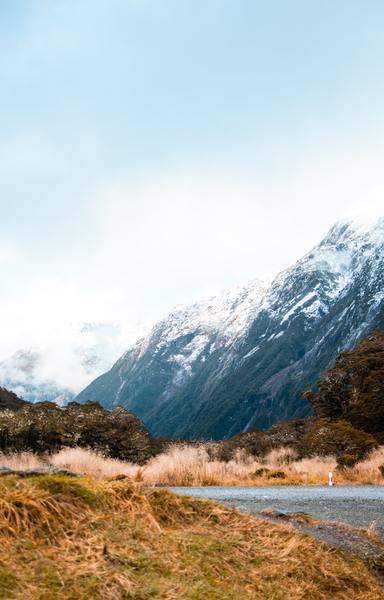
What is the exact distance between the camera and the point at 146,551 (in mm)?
5656

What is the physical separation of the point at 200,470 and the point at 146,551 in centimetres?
1991

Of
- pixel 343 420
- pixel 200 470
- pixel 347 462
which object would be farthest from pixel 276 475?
pixel 343 420

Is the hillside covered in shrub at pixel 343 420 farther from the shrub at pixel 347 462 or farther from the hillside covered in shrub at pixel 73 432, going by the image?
the hillside covered in shrub at pixel 73 432

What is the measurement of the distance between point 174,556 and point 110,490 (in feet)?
3.96

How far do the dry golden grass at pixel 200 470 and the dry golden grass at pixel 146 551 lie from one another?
11.6m

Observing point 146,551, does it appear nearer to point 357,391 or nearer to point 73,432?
point 73,432

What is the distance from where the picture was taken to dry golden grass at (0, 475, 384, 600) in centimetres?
481

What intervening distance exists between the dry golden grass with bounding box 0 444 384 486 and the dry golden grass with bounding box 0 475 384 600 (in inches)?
456

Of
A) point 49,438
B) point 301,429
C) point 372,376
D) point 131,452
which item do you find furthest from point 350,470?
point 372,376

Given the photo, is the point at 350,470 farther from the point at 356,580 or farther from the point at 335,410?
the point at 335,410

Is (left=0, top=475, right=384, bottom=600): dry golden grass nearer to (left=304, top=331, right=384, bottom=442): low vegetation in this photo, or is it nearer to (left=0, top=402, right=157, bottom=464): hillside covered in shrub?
(left=0, top=402, right=157, bottom=464): hillside covered in shrub

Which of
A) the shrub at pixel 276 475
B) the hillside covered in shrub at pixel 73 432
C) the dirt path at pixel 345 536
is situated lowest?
the shrub at pixel 276 475

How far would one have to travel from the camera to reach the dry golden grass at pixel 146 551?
4.81 meters

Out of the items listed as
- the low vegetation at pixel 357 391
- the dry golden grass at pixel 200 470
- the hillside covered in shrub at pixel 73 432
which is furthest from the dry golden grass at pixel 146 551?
the low vegetation at pixel 357 391
